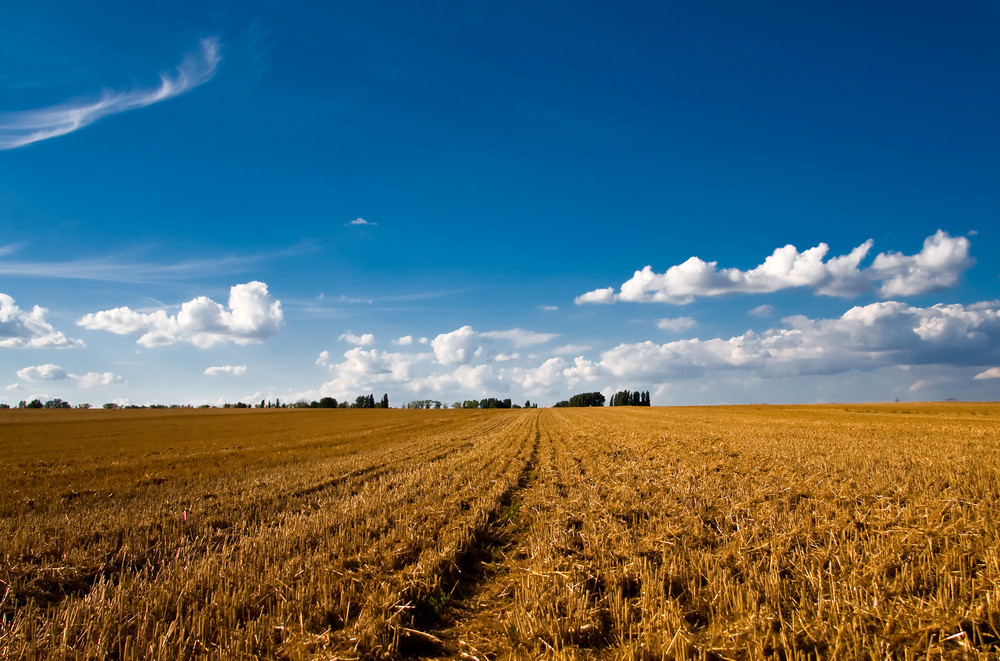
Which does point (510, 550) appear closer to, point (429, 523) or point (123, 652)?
point (429, 523)

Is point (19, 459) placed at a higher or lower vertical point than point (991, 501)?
lower

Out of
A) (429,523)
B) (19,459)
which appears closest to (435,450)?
(429,523)

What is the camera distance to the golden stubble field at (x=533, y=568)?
13.6 ft

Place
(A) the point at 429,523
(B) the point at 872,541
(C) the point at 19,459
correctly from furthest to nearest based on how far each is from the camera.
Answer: (C) the point at 19,459, (A) the point at 429,523, (B) the point at 872,541

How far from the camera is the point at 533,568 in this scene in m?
5.89

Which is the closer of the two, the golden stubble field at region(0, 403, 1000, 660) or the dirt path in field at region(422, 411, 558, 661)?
the golden stubble field at region(0, 403, 1000, 660)

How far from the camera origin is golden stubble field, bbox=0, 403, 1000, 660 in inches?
163

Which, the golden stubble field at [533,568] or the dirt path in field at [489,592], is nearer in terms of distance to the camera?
the golden stubble field at [533,568]

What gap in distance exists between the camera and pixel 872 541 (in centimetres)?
605

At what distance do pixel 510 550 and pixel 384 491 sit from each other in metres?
5.10

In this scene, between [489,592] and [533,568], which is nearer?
[489,592]

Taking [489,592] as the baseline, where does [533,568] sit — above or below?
above

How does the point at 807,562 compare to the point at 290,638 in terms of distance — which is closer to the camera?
the point at 290,638

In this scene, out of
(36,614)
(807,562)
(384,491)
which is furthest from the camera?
(384,491)
